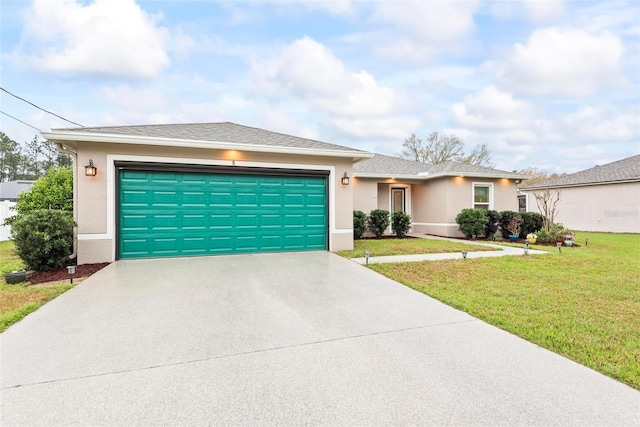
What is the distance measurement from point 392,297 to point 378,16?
10109 millimetres

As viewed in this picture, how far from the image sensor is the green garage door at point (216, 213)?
7.13m

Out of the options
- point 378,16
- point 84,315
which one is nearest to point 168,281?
point 84,315

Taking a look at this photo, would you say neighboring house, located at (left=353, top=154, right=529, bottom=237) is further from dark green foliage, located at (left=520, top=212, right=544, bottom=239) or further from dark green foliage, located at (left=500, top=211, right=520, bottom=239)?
dark green foliage, located at (left=520, top=212, right=544, bottom=239)

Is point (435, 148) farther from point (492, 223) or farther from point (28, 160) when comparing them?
point (28, 160)

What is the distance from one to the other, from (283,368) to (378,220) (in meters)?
10.2

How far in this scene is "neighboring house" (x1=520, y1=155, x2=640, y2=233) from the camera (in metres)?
15.5

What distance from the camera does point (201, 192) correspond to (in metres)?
7.55

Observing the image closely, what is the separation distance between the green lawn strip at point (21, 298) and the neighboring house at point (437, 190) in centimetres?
1005

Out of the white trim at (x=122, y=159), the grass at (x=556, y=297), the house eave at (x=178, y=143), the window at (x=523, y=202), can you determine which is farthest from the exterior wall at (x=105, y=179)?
the window at (x=523, y=202)

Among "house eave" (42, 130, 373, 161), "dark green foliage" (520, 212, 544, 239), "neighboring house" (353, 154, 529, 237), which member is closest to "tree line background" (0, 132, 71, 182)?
"house eave" (42, 130, 373, 161)

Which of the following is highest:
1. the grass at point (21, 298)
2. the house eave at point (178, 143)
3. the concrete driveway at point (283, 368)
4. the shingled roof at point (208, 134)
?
the shingled roof at point (208, 134)

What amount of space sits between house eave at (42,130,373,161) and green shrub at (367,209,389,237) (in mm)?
4166

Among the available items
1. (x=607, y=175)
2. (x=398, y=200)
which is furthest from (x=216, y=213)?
(x=607, y=175)

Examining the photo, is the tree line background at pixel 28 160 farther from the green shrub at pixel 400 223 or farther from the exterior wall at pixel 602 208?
the exterior wall at pixel 602 208
